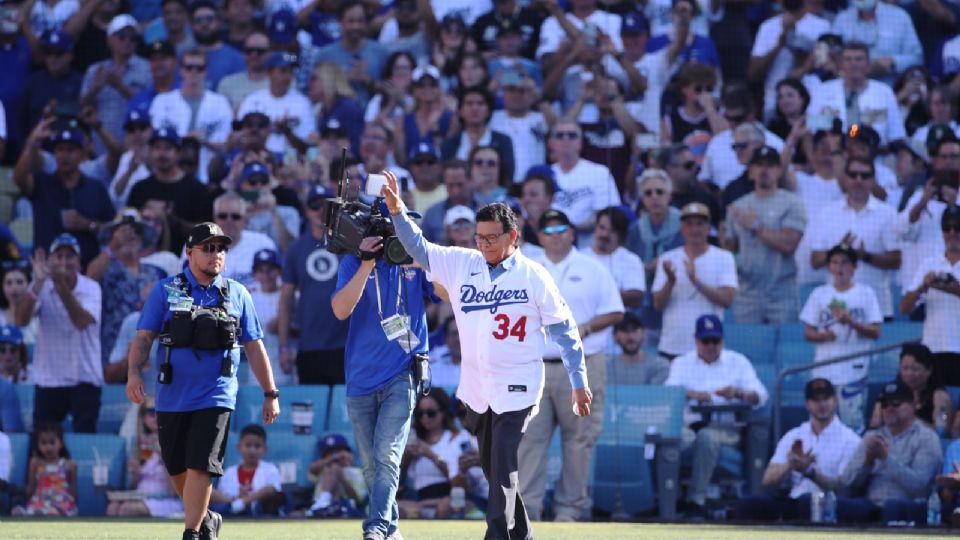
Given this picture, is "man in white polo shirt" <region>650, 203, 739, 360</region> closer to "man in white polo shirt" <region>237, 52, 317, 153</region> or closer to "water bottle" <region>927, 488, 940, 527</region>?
"water bottle" <region>927, 488, 940, 527</region>

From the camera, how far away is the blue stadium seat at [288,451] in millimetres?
12375

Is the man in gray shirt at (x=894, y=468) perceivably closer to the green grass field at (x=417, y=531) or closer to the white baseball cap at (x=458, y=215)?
the green grass field at (x=417, y=531)

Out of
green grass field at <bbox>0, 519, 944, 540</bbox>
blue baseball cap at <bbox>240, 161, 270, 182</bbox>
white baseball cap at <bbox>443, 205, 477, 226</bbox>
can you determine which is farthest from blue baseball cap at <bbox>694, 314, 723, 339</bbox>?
blue baseball cap at <bbox>240, 161, 270, 182</bbox>

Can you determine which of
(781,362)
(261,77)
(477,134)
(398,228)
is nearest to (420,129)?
(477,134)

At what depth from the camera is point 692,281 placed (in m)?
13.1

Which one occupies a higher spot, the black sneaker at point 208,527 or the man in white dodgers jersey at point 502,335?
the man in white dodgers jersey at point 502,335

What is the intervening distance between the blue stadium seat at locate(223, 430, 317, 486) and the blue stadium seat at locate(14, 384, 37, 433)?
1852mm

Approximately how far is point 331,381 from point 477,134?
2942 mm

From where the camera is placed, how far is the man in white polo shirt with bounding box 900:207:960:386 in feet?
40.9

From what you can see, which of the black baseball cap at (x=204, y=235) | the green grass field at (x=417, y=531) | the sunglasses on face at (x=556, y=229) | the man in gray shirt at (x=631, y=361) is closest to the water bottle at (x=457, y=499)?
the green grass field at (x=417, y=531)

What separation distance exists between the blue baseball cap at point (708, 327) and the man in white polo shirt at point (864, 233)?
1365mm

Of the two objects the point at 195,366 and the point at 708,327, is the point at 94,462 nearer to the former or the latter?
the point at 708,327

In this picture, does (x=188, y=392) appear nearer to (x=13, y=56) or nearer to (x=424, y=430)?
(x=424, y=430)

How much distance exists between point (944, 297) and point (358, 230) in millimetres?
6974
